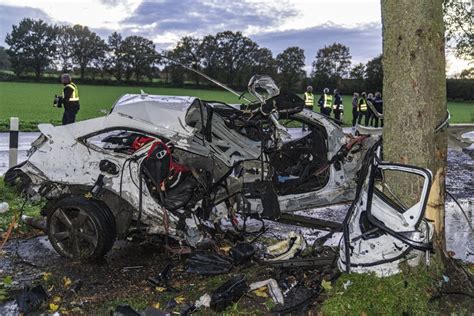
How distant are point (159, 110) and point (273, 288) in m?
2.13

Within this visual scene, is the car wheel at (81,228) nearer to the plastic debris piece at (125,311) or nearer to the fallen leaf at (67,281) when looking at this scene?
the fallen leaf at (67,281)

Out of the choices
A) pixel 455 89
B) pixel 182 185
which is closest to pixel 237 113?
pixel 182 185

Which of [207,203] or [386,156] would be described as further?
[207,203]

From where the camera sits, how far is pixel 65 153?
4906mm

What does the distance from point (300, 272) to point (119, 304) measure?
1511mm

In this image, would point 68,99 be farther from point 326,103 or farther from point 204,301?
point 326,103

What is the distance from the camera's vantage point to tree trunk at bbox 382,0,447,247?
12.2ft

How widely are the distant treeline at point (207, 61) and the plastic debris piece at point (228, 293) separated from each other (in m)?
60.9

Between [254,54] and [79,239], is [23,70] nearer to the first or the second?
[254,54]

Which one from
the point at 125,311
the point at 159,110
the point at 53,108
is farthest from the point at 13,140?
the point at 53,108

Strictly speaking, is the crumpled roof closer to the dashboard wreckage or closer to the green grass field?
the dashboard wreckage

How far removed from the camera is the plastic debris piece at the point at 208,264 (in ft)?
14.6

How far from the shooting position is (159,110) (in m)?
4.96

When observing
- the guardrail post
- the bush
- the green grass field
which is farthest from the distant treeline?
the guardrail post
